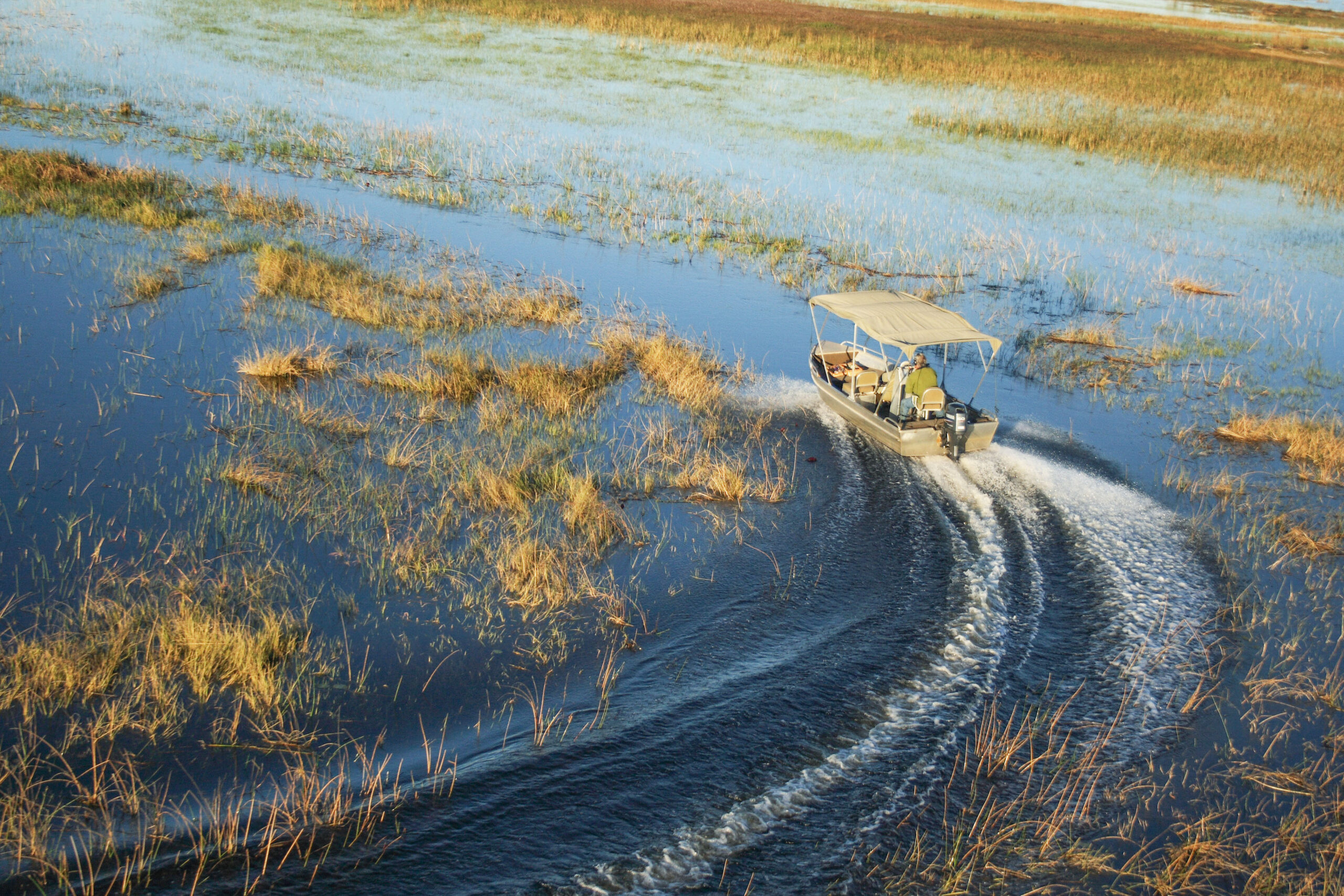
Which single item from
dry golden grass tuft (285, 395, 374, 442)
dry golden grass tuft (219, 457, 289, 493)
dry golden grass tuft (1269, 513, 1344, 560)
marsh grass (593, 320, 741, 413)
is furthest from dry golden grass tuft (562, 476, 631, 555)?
dry golden grass tuft (1269, 513, 1344, 560)

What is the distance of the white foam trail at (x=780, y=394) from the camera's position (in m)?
17.8

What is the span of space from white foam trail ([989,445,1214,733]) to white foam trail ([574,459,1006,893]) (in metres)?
1.31

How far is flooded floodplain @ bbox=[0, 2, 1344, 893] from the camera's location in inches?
314

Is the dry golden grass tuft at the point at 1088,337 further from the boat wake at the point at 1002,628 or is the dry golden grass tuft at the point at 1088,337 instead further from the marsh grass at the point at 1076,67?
the marsh grass at the point at 1076,67

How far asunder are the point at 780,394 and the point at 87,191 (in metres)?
18.2

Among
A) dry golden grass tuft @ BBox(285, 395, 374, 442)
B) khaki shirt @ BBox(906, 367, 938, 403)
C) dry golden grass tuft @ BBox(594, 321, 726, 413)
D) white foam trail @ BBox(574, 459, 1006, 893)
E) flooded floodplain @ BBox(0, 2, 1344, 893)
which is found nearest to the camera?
white foam trail @ BBox(574, 459, 1006, 893)

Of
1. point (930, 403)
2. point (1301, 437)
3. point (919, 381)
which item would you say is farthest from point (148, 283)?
point (1301, 437)

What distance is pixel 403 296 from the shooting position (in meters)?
20.2

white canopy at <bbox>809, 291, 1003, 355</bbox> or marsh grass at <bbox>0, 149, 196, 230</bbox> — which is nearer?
white canopy at <bbox>809, 291, 1003, 355</bbox>

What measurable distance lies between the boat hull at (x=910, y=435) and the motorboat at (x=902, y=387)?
1cm

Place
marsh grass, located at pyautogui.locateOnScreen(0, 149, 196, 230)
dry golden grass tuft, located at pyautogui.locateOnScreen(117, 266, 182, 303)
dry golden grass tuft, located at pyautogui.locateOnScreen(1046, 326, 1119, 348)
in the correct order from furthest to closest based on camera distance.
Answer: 1. marsh grass, located at pyautogui.locateOnScreen(0, 149, 196, 230)
2. dry golden grass tuft, located at pyautogui.locateOnScreen(1046, 326, 1119, 348)
3. dry golden grass tuft, located at pyautogui.locateOnScreen(117, 266, 182, 303)

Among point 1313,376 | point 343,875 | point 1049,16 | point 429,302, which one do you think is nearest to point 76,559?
point 343,875

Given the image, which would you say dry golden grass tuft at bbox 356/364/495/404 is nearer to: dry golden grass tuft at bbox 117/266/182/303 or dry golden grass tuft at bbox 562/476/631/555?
dry golden grass tuft at bbox 562/476/631/555

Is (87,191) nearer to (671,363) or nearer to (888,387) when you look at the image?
(671,363)
